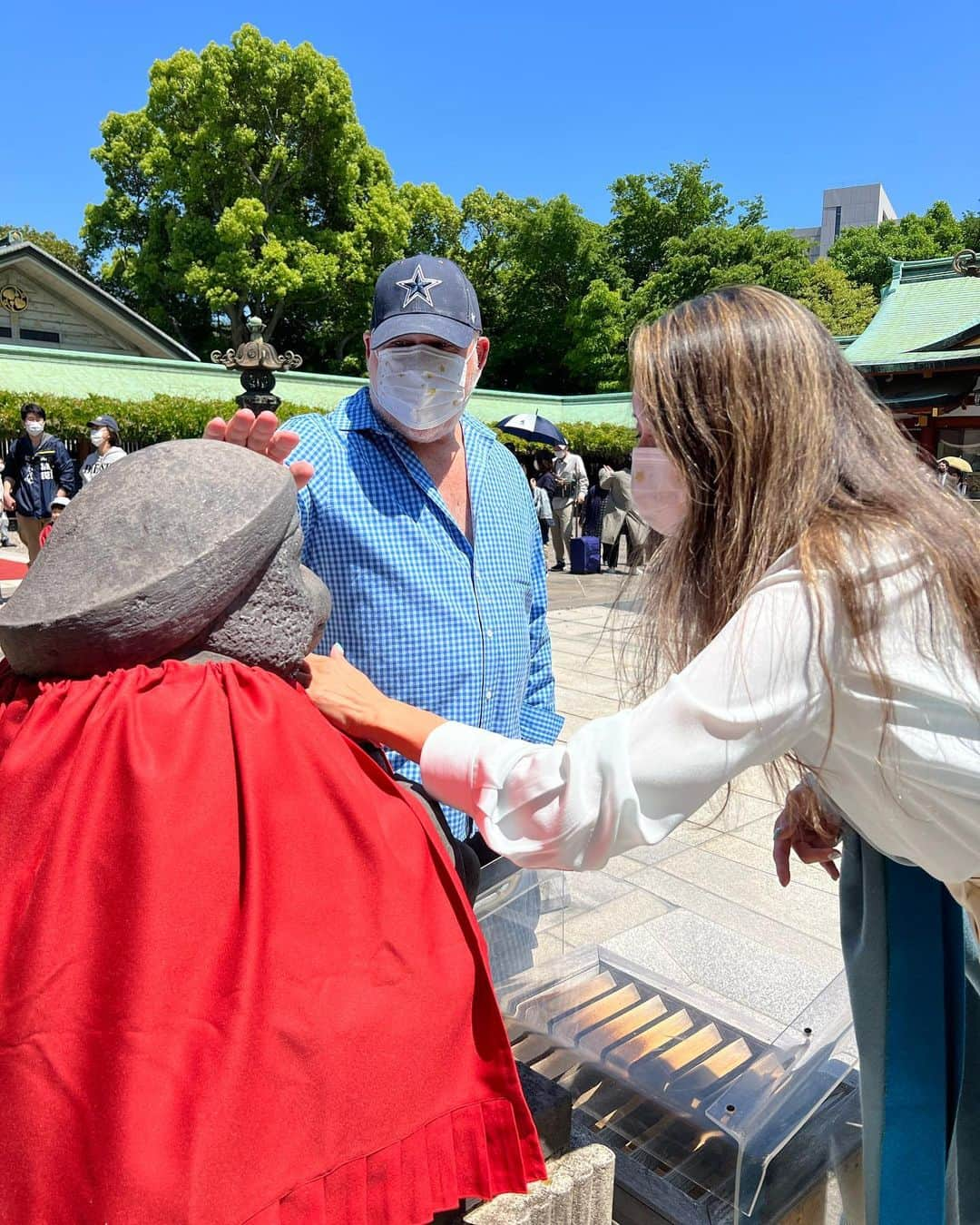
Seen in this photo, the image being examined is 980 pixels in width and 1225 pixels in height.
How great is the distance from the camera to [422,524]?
76.4 inches

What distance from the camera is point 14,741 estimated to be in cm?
103

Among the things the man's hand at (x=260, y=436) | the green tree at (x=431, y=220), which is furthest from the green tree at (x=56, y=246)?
the man's hand at (x=260, y=436)

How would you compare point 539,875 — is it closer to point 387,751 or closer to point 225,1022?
point 387,751

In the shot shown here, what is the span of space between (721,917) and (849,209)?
9082 centimetres

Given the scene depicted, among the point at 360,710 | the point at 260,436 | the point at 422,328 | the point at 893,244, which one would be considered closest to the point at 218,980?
the point at 360,710

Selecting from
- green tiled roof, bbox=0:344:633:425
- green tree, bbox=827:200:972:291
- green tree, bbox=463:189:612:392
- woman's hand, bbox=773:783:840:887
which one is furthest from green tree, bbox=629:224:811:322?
woman's hand, bbox=773:783:840:887

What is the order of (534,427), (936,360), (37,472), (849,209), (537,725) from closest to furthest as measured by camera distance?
(537,725), (37,472), (936,360), (534,427), (849,209)

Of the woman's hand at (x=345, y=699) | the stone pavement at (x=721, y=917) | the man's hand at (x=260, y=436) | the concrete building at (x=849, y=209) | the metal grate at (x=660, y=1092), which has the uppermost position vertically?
the concrete building at (x=849, y=209)

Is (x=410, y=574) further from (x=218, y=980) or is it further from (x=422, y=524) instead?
(x=218, y=980)

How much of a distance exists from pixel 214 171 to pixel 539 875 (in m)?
27.1

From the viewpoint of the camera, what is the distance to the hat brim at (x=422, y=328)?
198cm

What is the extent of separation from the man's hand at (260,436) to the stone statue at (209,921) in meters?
0.29

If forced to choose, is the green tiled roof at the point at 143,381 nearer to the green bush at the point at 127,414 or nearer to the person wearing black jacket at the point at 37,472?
the green bush at the point at 127,414

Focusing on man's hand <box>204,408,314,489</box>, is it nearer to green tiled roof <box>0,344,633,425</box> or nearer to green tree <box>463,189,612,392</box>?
green tiled roof <box>0,344,633,425</box>
